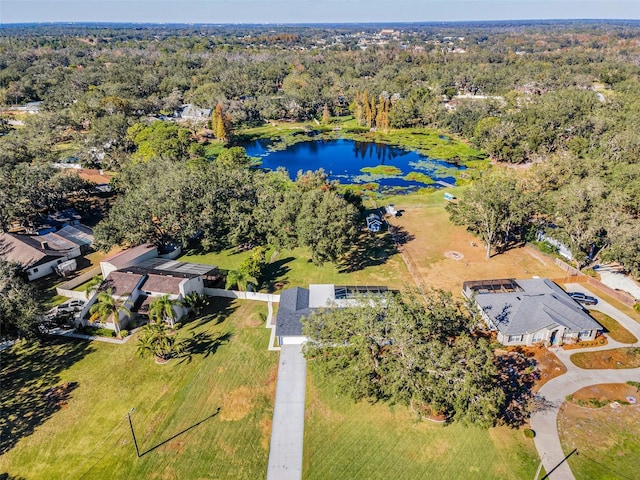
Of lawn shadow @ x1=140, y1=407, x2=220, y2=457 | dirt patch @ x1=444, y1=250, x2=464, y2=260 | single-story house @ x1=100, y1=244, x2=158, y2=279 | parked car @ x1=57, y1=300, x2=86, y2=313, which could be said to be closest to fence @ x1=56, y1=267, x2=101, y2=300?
parked car @ x1=57, y1=300, x2=86, y2=313

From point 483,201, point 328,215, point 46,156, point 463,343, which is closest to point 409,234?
point 483,201

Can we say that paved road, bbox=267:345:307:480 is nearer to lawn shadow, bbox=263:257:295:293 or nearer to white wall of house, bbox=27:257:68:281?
lawn shadow, bbox=263:257:295:293

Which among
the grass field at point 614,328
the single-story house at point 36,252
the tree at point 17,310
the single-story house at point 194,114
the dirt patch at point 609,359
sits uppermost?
the single-story house at point 194,114

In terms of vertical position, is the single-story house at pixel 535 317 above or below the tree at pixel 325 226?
below

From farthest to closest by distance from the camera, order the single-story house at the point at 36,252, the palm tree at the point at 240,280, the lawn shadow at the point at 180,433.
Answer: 1. the single-story house at the point at 36,252
2. the palm tree at the point at 240,280
3. the lawn shadow at the point at 180,433

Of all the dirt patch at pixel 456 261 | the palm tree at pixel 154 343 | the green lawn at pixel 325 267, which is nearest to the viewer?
the palm tree at pixel 154 343

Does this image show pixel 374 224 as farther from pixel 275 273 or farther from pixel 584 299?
pixel 584 299

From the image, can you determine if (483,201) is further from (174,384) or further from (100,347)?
(100,347)

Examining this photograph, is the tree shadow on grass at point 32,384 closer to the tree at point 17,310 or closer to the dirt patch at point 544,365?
the tree at point 17,310

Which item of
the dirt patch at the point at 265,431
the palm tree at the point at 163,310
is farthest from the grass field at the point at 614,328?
the palm tree at the point at 163,310
